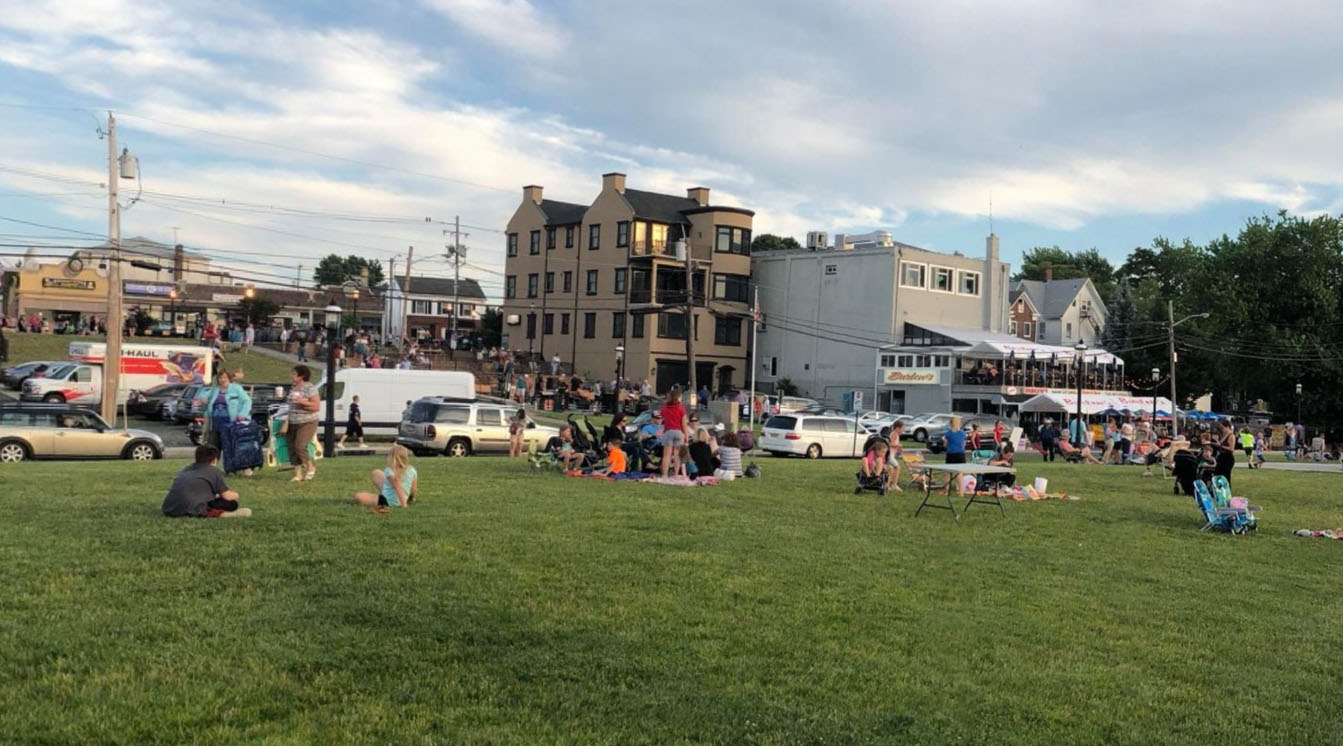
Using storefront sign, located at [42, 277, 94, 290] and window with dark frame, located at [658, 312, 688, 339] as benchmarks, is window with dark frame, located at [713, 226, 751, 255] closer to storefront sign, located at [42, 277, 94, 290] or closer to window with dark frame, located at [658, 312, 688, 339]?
window with dark frame, located at [658, 312, 688, 339]

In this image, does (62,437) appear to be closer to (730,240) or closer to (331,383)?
(331,383)

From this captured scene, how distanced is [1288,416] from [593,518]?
71.4 m

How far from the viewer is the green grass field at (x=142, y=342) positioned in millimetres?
53688

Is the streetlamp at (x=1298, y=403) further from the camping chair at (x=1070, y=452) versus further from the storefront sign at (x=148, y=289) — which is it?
the storefront sign at (x=148, y=289)

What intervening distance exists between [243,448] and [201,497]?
4981mm

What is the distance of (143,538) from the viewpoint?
994 centimetres

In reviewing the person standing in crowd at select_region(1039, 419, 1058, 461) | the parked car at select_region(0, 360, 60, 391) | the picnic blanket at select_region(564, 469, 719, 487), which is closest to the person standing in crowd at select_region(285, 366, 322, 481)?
the picnic blanket at select_region(564, 469, 719, 487)

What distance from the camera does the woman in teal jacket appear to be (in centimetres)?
1588

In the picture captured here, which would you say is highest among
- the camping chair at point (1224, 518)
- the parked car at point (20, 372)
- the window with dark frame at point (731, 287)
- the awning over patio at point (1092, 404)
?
the window with dark frame at point (731, 287)

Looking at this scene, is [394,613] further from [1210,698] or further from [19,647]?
[1210,698]

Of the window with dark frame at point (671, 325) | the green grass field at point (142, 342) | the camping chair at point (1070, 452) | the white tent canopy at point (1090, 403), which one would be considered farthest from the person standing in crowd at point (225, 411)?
the window with dark frame at point (671, 325)

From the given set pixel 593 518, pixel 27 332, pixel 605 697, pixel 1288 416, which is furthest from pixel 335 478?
pixel 1288 416

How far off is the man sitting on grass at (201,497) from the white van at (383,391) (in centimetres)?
2250

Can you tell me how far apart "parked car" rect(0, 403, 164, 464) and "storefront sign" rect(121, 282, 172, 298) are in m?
71.8
